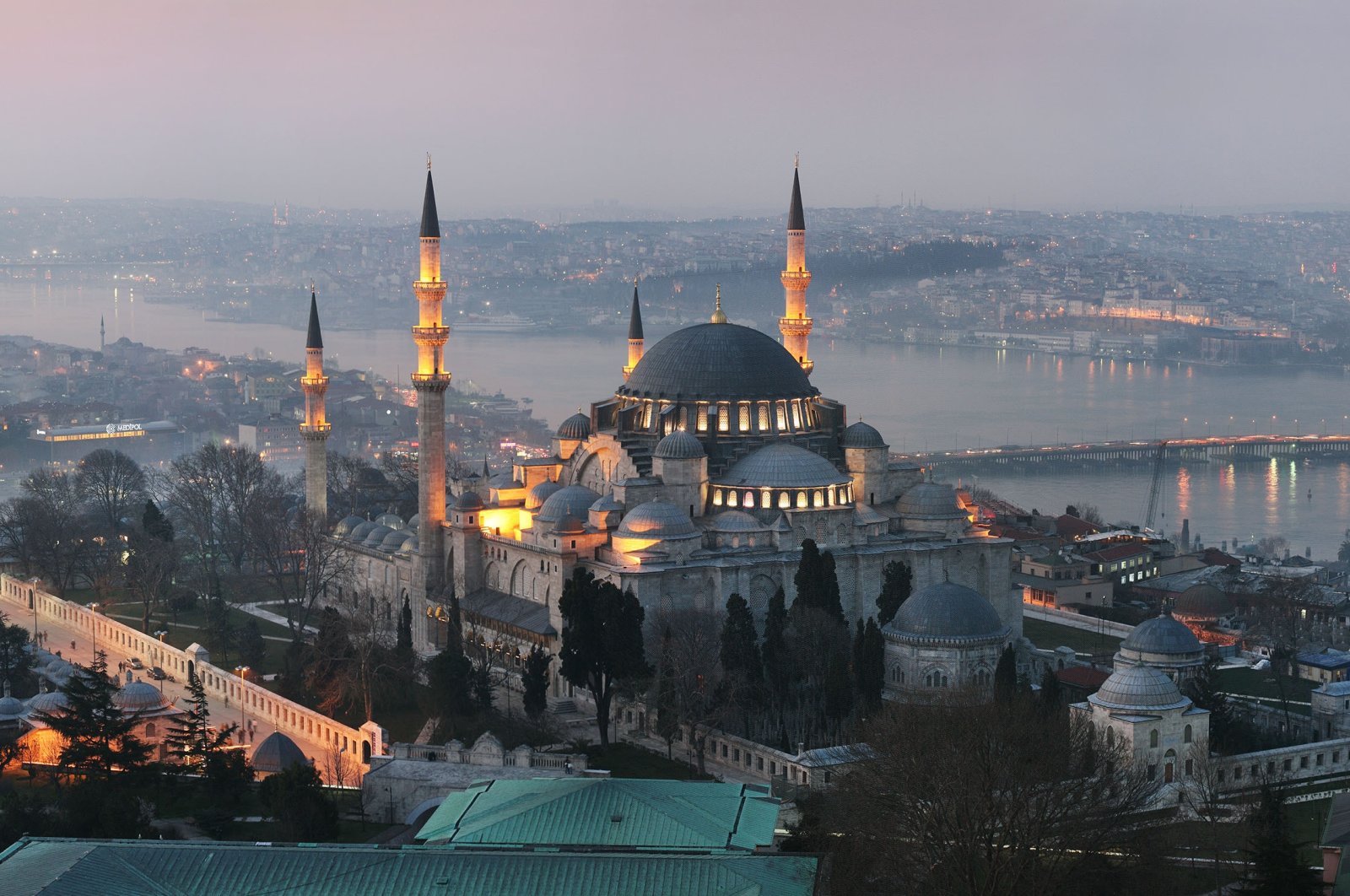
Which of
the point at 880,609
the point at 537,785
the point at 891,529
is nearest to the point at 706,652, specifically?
the point at 880,609

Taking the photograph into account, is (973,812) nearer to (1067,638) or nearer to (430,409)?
(1067,638)

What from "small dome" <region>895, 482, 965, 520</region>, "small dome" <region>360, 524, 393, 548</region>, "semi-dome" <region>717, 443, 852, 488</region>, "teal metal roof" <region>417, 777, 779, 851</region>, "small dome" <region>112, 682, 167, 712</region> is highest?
"semi-dome" <region>717, 443, 852, 488</region>

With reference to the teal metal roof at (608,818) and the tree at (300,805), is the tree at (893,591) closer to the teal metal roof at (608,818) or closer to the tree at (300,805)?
the tree at (300,805)

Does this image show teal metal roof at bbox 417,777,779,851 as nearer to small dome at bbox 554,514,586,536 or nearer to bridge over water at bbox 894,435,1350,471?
small dome at bbox 554,514,586,536

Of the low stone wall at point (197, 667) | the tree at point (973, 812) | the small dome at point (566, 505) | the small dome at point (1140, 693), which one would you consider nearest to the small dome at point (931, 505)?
the small dome at point (566, 505)

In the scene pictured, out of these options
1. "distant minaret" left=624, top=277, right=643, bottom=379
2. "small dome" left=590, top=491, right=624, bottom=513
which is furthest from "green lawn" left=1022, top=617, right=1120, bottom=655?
"distant minaret" left=624, top=277, right=643, bottom=379

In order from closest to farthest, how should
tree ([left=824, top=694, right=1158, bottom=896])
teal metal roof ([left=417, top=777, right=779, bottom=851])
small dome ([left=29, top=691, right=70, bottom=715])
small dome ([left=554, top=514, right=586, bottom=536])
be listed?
teal metal roof ([left=417, top=777, right=779, bottom=851])
tree ([left=824, top=694, right=1158, bottom=896])
small dome ([left=29, top=691, right=70, bottom=715])
small dome ([left=554, top=514, right=586, bottom=536])
